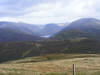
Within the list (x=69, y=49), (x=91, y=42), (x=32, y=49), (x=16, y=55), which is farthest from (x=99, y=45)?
(x=16, y=55)

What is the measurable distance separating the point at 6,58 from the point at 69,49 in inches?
2255

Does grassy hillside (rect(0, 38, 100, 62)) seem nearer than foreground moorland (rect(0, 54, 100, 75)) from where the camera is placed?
No

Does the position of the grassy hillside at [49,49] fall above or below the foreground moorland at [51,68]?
below

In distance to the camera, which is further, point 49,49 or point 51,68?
point 49,49

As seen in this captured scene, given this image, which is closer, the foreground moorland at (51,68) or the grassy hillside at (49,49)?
the foreground moorland at (51,68)

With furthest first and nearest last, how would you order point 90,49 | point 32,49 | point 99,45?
point 32,49 → point 99,45 → point 90,49

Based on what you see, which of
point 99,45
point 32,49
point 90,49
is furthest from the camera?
point 32,49

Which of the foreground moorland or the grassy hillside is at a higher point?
the foreground moorland

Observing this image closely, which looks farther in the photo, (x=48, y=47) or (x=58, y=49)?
(x=48, y=47)

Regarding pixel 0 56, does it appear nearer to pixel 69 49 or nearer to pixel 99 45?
pixel 69 49

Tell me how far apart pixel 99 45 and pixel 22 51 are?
7161cm

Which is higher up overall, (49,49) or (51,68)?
(51,68)

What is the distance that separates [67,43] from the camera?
192375 mm

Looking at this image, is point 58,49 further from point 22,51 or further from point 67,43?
point 22,51
